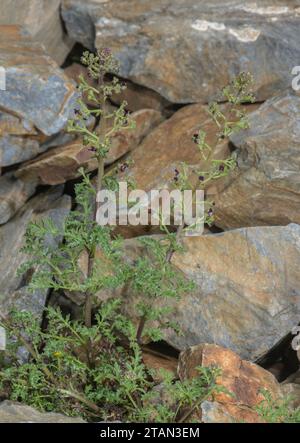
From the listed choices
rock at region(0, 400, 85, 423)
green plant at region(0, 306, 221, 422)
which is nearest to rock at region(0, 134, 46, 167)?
green plant at region(0, 306, 221, 422)

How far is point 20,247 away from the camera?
7102 millimetres

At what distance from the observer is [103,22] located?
817cm

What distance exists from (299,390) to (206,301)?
94 cm

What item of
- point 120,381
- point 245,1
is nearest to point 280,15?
point 245,1

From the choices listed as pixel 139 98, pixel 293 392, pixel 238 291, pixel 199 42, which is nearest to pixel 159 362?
pixel 238 291

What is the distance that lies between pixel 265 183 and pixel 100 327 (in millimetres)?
2002

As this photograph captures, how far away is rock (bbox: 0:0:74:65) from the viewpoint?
8.17 meters

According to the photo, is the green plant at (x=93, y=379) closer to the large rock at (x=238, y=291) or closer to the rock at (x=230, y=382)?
the rock at (x=230, y=382)

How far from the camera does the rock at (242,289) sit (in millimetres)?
6270

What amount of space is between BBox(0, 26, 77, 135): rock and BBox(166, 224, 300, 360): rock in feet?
5.37

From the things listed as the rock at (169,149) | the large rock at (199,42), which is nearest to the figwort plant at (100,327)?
the rock at (169,149)

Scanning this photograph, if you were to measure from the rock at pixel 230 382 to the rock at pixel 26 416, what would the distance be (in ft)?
2.89

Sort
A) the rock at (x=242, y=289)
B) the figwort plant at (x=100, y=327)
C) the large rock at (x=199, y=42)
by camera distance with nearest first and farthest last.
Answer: the figwort plant at (x=100, y=327), the rock at (x=242, y=289), the large rock at (x=199, y=42)
